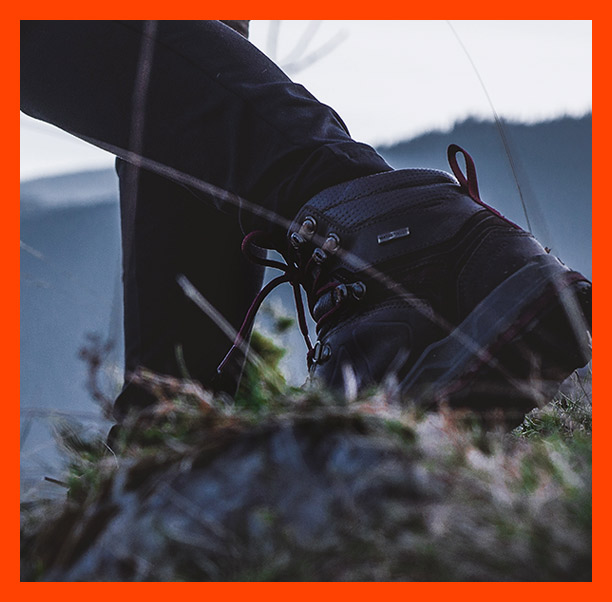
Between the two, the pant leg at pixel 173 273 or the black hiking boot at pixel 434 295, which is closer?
the black hiking boot at pixel 434 295

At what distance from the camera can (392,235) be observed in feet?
2.80

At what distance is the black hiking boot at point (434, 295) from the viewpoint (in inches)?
30.2

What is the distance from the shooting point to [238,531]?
45 cm

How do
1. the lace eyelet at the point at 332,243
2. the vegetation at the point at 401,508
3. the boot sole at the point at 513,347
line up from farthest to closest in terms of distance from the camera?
1. the lace eyelet at the point at 332,243
2. the boot sole at the point at 513,347
3. the vegetation at the point at 401,508

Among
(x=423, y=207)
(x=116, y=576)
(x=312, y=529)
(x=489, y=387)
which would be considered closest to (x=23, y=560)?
(x=116, y=576)

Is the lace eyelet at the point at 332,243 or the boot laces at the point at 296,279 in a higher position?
the lace eyelet at the point at 332,243

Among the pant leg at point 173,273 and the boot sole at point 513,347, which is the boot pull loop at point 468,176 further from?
the pant leg at point 173,273

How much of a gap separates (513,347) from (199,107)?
19.8 inches

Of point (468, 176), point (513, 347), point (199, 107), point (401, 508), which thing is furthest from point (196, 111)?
point (401, 508)

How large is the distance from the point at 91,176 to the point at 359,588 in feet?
8.66

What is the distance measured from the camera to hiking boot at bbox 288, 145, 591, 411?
77 centimetres

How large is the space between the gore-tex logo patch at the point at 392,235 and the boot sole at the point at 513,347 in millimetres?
127

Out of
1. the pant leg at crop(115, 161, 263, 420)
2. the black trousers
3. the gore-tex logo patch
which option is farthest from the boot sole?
the pant leg at crop(115, 161, 263, 420)

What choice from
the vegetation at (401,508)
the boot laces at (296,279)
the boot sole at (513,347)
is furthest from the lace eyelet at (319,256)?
the vegetation at (401,508)
